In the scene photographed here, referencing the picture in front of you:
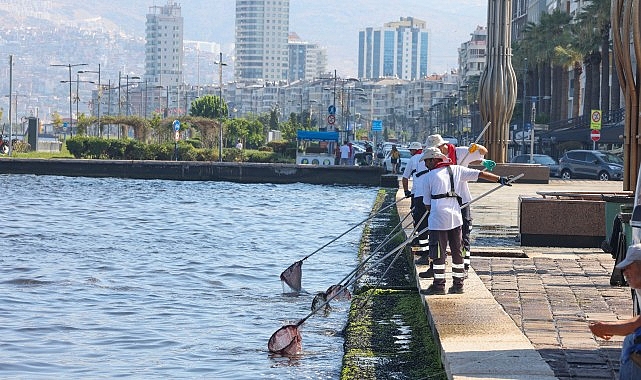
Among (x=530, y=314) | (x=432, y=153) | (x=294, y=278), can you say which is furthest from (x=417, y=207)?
(x=530, y=314)

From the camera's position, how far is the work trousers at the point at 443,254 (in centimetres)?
1277

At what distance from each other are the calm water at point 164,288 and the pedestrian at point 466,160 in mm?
1610

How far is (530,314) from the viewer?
38.2 feet

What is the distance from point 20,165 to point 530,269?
40.7m

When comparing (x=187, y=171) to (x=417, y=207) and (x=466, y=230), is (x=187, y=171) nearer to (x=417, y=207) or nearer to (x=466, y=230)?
(x=417, y=207)

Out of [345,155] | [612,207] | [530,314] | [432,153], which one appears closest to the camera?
[530,314]

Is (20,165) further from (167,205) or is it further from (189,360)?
(189,360)

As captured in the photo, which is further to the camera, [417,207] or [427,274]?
[417,207]

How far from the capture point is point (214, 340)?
1369 centimetres

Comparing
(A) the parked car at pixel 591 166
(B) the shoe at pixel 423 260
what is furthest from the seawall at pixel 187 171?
(B) the shoe at pixel 423 260

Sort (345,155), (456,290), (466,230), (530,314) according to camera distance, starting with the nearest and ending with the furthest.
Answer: (530,314), (456,290), (466,230), (345,155)

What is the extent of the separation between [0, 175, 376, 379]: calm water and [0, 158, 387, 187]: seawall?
13.1m

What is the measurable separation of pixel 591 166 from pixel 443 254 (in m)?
40.6

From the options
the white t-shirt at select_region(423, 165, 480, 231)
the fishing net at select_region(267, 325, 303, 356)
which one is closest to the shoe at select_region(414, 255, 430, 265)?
the white t-shirt at select_region(423, 165, 480, 231)
